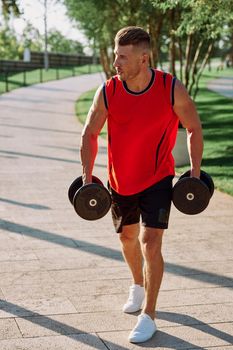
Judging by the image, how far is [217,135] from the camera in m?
17.1

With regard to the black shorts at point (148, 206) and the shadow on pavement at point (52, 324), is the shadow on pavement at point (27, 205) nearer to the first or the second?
the shadow on pavement at point (52, 324)

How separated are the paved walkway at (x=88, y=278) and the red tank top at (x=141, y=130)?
36.2 inches

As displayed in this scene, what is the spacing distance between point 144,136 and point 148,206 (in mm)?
429

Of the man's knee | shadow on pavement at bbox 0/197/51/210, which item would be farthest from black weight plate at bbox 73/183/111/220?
shadow on pavement at bbox 0/197/51/210

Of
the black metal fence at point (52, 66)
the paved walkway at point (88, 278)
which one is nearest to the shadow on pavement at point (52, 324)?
the paved walkway at point (88, 278)

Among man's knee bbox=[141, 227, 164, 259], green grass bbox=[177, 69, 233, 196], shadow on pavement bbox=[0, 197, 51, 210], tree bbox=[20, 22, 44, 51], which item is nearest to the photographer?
man's knee bbox=[141, 227, 164, 259]

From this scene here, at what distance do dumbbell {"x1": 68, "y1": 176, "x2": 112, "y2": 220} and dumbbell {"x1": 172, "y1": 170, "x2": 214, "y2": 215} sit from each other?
42cm

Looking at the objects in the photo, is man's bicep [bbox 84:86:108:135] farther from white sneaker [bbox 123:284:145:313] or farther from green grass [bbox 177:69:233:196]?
green grass [bbox 177:69:233:196]

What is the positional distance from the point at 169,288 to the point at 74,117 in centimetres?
1845

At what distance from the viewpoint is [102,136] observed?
1756cm

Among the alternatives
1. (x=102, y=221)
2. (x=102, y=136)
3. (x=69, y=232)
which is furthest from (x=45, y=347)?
(x=102, y=136)

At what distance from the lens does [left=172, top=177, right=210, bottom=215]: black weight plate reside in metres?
4.70

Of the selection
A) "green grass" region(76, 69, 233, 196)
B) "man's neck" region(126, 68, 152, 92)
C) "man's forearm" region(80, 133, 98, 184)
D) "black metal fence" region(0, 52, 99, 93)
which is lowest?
"black metal fence" region(0, 52, 99, 93)

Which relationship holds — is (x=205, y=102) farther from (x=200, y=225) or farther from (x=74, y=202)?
(x=74, y=202)
